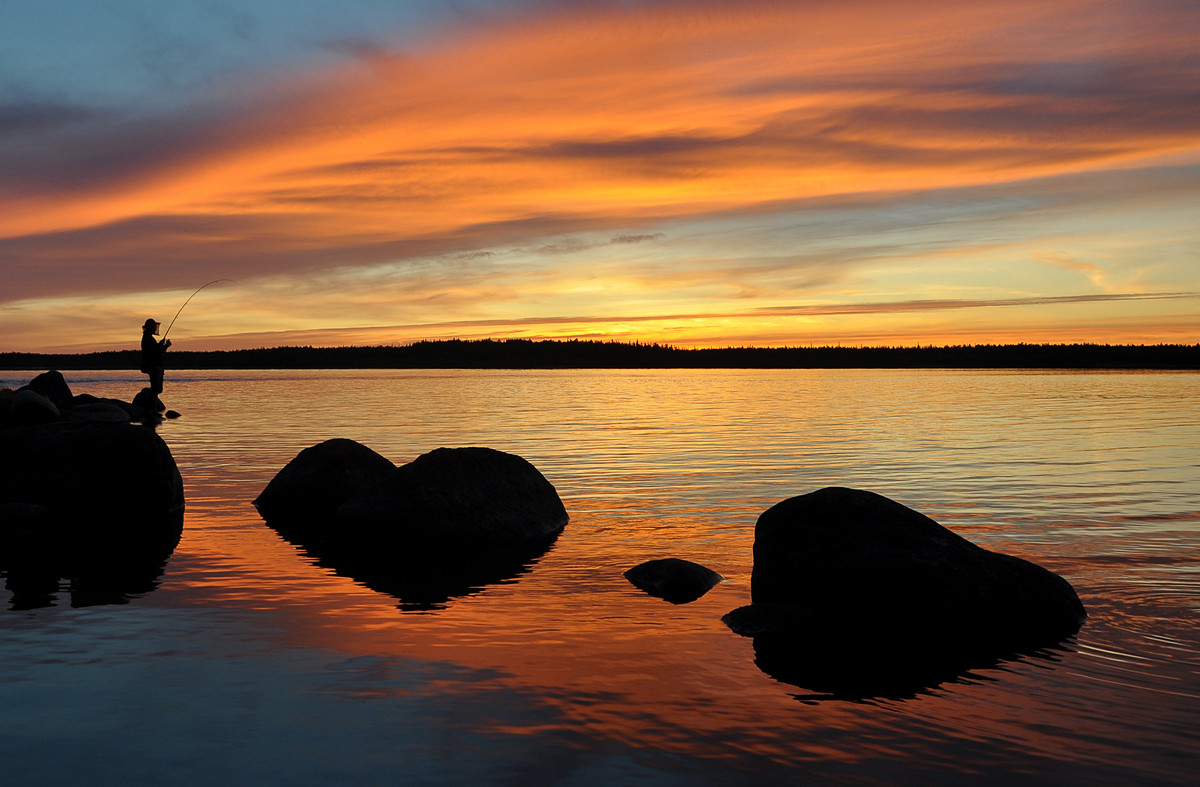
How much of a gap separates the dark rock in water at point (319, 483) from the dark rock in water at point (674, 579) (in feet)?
19.0

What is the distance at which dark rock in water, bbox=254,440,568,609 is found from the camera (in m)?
11.5

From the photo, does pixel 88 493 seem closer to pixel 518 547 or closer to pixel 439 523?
pixel 439 523

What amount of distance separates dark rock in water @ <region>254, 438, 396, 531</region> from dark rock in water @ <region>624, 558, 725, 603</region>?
5.78m

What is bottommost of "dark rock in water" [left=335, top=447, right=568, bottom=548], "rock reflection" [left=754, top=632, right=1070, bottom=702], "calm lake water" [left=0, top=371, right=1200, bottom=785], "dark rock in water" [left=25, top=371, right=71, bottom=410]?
"rock reflection" [left=754, top=632, right=1070, bottom=702]

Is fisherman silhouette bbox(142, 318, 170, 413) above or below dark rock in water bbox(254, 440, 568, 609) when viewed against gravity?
above

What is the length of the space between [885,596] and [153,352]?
3087 cm

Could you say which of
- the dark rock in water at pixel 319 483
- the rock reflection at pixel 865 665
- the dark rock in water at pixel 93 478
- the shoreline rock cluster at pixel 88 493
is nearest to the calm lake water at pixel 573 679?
the rock reflection at pixel 865 665

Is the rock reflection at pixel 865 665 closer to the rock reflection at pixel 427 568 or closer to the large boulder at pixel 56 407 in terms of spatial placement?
the rock reflection at pixel 427 568

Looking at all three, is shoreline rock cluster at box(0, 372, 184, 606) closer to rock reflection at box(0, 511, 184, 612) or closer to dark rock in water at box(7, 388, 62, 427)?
rock reflection at box(0, 511, 184, 612)

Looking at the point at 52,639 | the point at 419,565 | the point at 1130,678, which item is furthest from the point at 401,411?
the point at 1130,678

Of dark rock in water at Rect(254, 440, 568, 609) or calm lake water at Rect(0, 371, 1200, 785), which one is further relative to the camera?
dark rock in water at Rect(254, 440, 568, 609)

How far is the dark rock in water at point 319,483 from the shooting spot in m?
14.8

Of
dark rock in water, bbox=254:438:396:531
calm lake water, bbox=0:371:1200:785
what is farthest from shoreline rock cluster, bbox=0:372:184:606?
dark rock in water, bbox=254:438:396:531

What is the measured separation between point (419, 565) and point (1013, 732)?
7.53 meters
